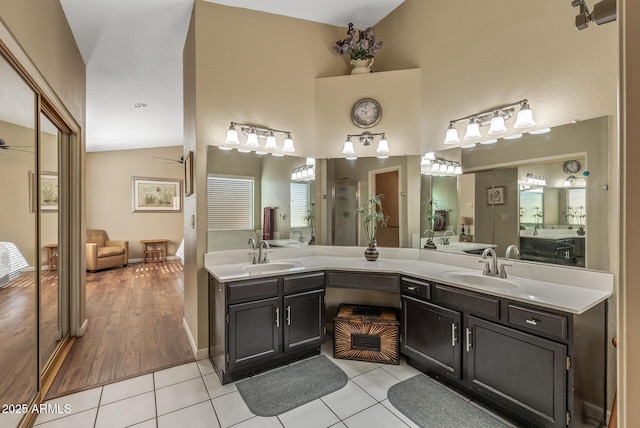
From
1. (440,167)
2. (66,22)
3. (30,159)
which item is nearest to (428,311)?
(440,167)

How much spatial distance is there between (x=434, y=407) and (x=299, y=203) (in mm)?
2041

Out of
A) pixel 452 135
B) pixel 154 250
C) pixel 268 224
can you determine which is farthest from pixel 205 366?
pixel 154 250

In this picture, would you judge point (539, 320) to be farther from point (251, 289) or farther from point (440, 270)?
point (251, 289)

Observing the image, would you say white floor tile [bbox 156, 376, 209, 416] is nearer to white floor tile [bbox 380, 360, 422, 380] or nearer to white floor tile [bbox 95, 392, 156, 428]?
white floor tile [bbox 95, 392, 156, 428]

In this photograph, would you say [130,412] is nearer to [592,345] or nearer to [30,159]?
[30,159]

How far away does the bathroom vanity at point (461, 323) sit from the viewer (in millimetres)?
1617

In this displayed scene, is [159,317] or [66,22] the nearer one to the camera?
[66,22]

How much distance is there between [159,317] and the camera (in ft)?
11.6

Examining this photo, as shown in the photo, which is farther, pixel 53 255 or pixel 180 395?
pixel 53 255

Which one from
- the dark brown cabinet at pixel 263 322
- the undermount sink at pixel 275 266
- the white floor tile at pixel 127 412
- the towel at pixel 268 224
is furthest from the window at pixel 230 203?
the white floor tile at pixel 127 412

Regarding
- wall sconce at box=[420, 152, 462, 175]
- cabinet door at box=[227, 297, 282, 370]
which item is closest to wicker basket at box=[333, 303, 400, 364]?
cabinet door at box=[227, 297, 282, 370]

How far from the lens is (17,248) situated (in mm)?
1726

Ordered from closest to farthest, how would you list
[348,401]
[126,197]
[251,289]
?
[348,401] → [251,289] → [126,197]

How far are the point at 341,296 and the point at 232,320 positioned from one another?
1.29 meters
